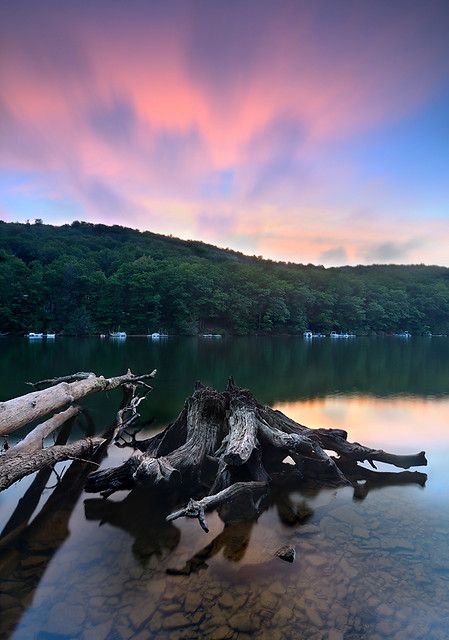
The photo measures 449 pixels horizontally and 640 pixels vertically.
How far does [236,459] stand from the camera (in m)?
6.29

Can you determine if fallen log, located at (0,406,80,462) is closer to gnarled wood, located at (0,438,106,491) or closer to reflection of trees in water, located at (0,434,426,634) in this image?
gnarled wood, located at (0,438,106,491)

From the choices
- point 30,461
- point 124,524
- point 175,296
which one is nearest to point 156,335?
point 175,296

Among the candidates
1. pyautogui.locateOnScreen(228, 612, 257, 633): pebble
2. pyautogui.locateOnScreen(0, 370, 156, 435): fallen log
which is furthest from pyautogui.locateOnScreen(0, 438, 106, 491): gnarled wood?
pyautogui.locateOnScreen(228, 612, 257, 633): pebble

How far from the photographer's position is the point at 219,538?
598 centimetres

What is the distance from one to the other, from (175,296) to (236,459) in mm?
72921

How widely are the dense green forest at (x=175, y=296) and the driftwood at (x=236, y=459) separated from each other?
64.8m

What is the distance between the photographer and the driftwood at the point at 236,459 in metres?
6.71

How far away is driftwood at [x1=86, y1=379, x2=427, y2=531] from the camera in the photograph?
6.71 meters

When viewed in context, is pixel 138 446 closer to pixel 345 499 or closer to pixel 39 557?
pixel 39 557

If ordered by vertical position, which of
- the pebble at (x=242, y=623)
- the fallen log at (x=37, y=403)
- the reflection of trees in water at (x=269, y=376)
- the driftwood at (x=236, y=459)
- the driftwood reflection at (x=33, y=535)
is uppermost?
the fallen log at (x=37, y=403)

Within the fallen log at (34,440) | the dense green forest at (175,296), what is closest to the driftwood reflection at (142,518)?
the fallen log at (34,440)

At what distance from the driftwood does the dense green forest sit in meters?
64.8

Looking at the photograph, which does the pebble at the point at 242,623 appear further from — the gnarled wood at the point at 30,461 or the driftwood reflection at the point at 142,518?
the gnarled wood at the point at 30,461

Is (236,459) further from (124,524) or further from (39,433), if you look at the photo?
(39,433)
